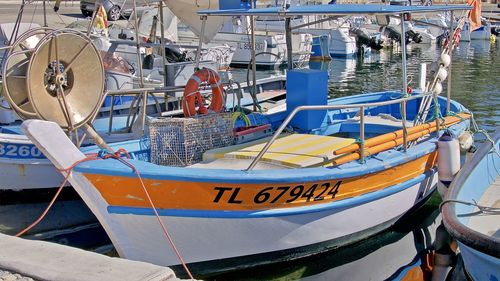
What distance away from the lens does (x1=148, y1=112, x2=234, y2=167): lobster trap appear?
24.3ft

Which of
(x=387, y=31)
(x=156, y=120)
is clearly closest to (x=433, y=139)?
(x=156, y=120)

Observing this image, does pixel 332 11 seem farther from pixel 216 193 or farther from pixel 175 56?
pixel 175 56

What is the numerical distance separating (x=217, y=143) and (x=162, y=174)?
70.2 inches

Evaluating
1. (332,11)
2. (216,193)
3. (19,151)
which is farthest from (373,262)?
(19,151)

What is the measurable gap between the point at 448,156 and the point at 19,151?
5.62m

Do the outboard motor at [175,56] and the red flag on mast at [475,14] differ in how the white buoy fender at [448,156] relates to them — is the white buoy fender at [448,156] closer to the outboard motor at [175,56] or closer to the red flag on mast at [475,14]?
the red flag on mast at [475,14]

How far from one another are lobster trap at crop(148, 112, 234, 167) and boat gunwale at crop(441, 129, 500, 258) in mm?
2774

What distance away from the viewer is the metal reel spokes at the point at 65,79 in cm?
587

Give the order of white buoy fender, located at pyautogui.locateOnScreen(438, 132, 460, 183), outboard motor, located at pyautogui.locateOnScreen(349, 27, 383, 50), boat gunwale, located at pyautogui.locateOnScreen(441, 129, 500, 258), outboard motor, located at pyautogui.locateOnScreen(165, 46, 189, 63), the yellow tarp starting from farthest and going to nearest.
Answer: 1. outboard motor, located at pyautogui.locateOnScreen(349, 27, 383, 50)
2. outboard motor, located at pyautogui.locateOnScreen(165, 46, 189, 63)
3. white buoy fender, located at pyautogui.locateOnScreen(438, 132, 460, 183)
4. the yellow tarp
5. boat gunwale, located at pyautogui.locateOnScreen(441, 129, 500, 258)

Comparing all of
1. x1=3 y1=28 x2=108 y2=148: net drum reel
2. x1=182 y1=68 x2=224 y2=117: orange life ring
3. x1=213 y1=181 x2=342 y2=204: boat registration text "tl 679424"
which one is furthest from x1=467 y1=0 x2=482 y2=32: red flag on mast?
x1=3 y1=28 x2=108 y2=148: net drum reel

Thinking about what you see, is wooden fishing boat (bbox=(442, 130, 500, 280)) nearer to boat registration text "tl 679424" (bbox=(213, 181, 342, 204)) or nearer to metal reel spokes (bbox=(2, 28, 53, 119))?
boat registration text "tl 679424" (bbox=(213, 181, 342, 204))

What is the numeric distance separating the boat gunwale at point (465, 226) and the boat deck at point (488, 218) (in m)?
0.34

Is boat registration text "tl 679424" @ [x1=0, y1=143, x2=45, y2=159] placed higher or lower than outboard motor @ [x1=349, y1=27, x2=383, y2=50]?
lower

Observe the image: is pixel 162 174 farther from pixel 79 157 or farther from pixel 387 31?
pixel 387 31
